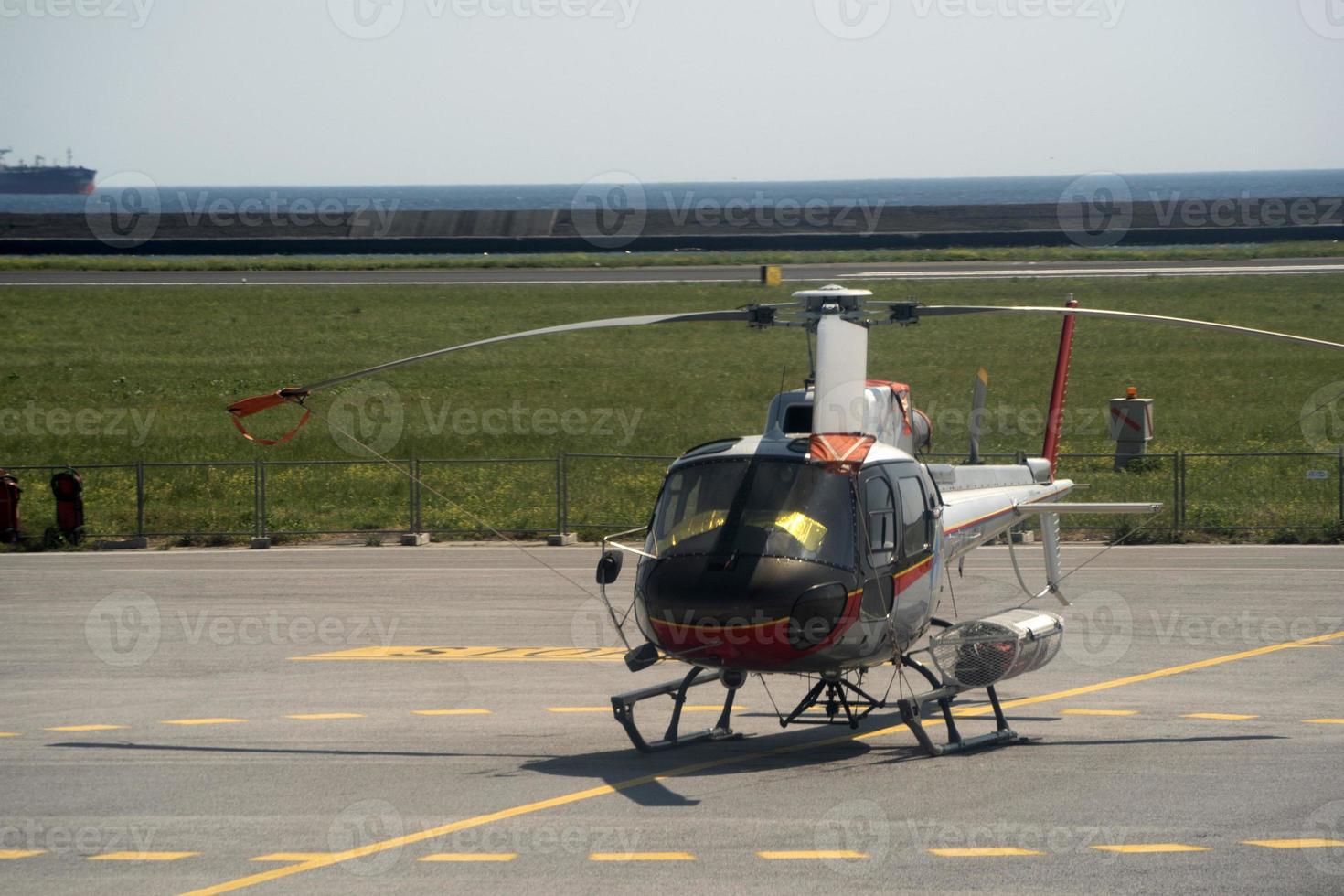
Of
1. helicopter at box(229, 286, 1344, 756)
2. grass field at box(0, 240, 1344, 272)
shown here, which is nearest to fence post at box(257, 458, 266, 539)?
helicopter at box(229, 286, 1344, 756)

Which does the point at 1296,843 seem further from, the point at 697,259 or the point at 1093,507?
the point at 697,259

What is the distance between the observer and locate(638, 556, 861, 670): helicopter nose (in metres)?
11.4

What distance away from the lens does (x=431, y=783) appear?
12.1m

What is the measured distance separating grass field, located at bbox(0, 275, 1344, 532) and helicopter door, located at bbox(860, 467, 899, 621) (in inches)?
447

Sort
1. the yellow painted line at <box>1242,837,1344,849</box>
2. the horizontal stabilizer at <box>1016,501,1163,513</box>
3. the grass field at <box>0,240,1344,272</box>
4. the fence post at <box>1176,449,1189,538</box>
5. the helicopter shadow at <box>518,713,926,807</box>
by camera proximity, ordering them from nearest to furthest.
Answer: the yellow painted line at <box>1242,837,1344,849</box>, the helicopter shadow at <box>518,713,926,807</box>, the horizontal stabilizer at <box>1016,501,1163,513</box>, the fence post at <box>1176,449,1189,538</box>, the grass field at <box>0,240,1344,272</box>

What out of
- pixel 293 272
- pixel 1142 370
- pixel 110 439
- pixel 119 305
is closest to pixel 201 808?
pixel 110 439

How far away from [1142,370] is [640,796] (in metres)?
35.0

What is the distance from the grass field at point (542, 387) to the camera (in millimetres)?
30141

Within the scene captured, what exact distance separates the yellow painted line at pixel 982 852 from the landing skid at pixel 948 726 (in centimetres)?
255

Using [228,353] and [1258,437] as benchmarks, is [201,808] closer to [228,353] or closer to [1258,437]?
[1258,437]

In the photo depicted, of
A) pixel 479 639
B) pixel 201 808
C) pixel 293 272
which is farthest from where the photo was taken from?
pixel 293 272

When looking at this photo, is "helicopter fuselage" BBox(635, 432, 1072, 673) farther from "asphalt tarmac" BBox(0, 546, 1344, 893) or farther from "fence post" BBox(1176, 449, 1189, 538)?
"fence post" BBox(1176, 449, 1189, 538)

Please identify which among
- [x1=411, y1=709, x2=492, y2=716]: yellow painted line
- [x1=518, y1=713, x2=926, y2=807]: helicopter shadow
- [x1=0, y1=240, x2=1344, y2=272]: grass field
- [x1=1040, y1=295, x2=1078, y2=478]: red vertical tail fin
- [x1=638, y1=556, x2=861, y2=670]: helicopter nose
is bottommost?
[x1=411, y1=709, x2=492, y2=716]: yellow painted line

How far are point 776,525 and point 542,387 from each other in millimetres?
30525
